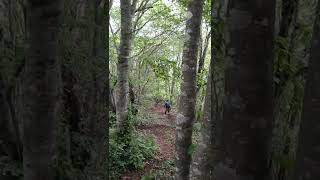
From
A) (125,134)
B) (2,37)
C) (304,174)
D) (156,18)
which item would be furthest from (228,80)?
(156,18)

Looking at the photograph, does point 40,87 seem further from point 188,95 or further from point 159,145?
point 159,145

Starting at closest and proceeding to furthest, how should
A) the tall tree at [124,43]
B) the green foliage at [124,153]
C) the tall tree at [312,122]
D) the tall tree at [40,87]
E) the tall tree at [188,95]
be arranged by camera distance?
the tall tree at [312,122], the tall tree at [40,87], the tall tree at [188,95], the green foliage at [124,153], the tall tree at [124,43]

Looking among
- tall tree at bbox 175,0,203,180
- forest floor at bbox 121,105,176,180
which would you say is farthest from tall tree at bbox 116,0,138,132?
tall tree at bbox 175,0,203,180

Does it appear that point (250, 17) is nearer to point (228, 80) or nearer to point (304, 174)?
point (228, 80)

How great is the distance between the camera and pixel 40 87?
2.31m

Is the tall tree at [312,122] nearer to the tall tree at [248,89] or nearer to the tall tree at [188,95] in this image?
the tall tree at [248,89]

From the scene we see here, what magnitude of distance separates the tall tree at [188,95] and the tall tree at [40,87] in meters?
5.64

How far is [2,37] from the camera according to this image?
3566 mm

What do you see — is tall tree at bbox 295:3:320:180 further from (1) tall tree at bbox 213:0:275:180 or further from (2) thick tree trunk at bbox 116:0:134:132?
(2) thick tree trunk at bbox 116:0:134:132

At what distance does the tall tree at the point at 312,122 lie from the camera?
1.35m

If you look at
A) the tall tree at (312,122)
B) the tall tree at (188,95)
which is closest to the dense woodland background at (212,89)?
the tall tree at (312,122)

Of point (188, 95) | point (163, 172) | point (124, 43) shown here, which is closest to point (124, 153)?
point (163, 172)

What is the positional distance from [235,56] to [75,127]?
2.60 m

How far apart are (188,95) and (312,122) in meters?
6.69
